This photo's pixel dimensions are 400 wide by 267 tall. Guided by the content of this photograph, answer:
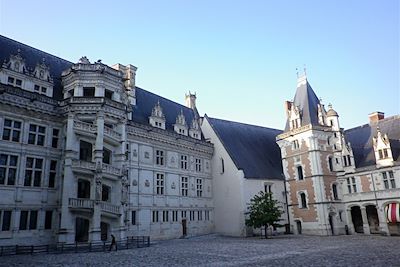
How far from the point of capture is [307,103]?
1598 inches

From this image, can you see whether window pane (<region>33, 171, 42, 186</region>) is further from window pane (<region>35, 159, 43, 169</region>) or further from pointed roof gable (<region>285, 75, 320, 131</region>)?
pointed roof gable (<region>285, 75, 320, 131</region>)

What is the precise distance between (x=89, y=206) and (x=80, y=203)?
69cm

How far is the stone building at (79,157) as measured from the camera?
78.2 feet

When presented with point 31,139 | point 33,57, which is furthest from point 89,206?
point 33,57

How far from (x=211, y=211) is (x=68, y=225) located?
19.4m

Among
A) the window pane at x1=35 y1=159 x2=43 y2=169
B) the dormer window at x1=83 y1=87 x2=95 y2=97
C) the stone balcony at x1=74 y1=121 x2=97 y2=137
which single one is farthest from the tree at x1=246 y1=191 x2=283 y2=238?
the window pane at x1=35 y1=159 x2=43 y2=169

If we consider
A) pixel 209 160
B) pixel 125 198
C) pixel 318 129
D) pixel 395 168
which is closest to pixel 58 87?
pixel 125 198

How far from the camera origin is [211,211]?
4000 cm

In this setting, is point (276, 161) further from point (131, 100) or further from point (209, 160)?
point (131, 100)

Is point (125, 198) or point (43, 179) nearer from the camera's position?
point (43, 179)

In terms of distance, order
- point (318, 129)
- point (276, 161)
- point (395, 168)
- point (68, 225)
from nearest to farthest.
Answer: point (68, 225) → point (395, 168) → point (318, 129) → point (276, 161)

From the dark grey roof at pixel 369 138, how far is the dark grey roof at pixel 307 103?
555cm

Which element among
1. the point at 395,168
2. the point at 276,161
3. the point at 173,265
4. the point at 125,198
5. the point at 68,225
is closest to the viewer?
the point at 173,265

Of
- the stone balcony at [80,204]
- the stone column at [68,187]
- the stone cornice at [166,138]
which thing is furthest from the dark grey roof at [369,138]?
the stone column at [68,187]
